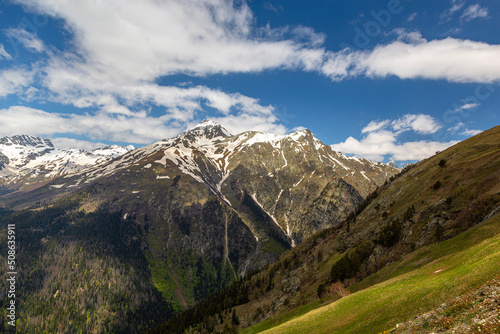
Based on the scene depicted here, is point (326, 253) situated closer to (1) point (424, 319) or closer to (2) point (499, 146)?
(2) point (499, 146)

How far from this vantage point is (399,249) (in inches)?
2677

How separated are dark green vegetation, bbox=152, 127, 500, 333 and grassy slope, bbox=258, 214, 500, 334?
16cm

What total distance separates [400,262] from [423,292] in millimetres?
33800

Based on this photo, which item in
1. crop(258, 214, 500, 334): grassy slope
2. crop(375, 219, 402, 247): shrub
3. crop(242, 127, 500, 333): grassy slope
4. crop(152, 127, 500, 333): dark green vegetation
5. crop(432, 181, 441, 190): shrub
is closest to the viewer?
crop(258, 214, 500, 334): grassy slope

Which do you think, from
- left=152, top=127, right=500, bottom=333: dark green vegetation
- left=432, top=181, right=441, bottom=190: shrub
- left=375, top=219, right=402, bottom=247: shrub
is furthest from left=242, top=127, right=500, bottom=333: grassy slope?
left=375, top=219, right=402, bottom=247: shrub

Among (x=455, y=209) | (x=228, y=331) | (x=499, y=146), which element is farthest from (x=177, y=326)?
(x=499, y=146)

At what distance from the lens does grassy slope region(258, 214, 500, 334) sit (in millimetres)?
22844

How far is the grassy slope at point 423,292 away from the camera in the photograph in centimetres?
2284

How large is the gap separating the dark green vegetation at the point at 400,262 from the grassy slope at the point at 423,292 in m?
0.16

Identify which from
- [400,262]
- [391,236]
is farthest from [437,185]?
[400,262]

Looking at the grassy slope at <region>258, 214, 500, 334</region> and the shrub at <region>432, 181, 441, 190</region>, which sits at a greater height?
the shrub at <region>432, 181, 441, 190</region>

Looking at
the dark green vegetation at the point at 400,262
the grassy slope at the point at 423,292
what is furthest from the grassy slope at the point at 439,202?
the grassy slope at the point at 423,292

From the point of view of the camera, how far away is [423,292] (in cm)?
2627

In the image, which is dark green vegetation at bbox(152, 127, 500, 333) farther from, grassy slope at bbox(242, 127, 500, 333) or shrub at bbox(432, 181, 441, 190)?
shrub at bbox(432, 181, 441, 190)
